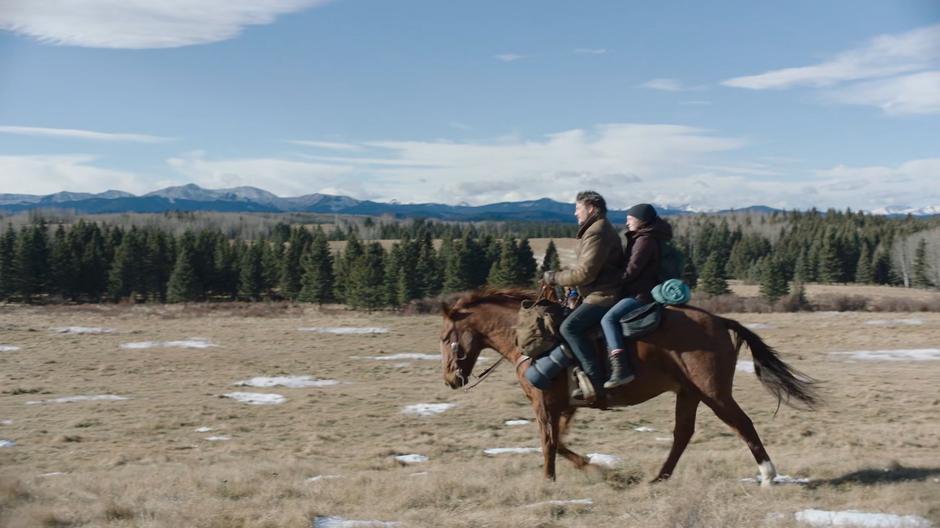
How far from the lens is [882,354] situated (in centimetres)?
3297

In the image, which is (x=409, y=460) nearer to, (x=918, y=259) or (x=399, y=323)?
(x=399, y=323)

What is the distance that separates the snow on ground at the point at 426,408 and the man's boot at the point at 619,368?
482 inches

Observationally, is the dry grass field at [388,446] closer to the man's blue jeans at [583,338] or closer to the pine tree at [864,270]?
the man's blue jeans at [583,338]

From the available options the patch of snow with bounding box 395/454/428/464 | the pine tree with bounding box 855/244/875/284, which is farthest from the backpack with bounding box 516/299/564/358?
the pine tree with bounding box 855/244/875/284

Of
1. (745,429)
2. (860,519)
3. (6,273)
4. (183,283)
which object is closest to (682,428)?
(745,429)

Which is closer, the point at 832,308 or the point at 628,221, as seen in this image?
the point at 628,221

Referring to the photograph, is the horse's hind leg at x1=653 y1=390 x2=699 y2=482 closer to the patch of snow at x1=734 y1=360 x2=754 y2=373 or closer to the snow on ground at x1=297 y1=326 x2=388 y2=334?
the patch of snow at x1=734 y1=360 x2=754 y2=373

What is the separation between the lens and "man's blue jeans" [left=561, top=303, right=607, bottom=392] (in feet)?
27.9

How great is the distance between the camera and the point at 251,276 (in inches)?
3383

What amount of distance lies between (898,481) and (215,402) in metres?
19.6

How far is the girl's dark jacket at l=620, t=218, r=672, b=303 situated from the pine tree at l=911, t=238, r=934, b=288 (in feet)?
391

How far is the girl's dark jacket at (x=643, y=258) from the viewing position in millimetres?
8445

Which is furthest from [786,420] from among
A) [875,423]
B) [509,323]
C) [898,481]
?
[509,323]

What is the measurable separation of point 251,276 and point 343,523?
83.0 metres
